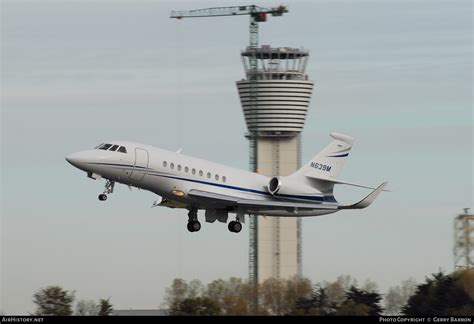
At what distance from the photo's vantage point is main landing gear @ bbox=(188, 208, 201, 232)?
5466 centimetres

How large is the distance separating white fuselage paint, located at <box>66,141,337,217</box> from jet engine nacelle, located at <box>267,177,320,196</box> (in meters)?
0.79

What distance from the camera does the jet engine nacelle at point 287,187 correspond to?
5578 centimetres

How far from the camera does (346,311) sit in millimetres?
65750

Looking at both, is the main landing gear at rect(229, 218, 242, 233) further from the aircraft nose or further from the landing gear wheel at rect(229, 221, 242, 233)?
the aircraft nose

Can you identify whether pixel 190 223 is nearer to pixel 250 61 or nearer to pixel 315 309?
pixel 315 309

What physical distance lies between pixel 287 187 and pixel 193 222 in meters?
4.93

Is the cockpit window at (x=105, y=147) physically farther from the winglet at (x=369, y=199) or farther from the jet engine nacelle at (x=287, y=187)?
the winglet at (x=369, y=199)

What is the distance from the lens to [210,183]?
53.2m

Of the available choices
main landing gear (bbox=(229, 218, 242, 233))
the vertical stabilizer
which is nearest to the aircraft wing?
main landing gear (bbox=(229, 218, 242, 233))

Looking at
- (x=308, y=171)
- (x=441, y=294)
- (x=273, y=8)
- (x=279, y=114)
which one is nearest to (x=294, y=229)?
(x=279, y=114)

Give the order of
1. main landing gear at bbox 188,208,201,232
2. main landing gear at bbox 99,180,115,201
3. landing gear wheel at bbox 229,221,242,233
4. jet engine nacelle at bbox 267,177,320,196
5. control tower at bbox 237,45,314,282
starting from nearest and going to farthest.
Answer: main landing gear at bbox 99,180,115,201 → main landing gear at bbox 188,208,201,232 → landing gear wheel at bbox 229,221,242,233 → jet engine nacelle at bbox 267,177,320,196 → control tower at bbox 237,45,314,282

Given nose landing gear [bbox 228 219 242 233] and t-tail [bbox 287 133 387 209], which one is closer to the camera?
nose landing gear [bbox 228 219 242 233]

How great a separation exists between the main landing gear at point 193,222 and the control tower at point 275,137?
3166 inches

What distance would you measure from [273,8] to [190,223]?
10081 centimetres
